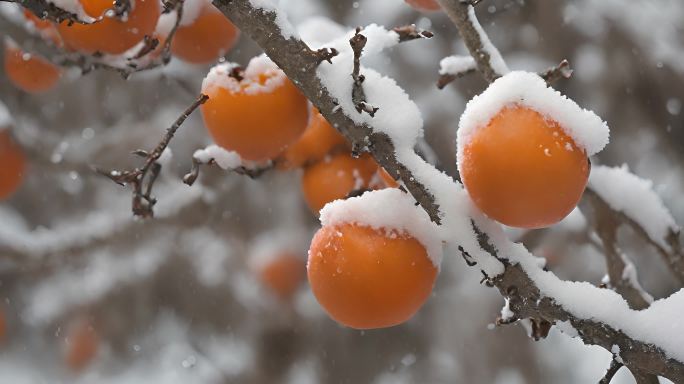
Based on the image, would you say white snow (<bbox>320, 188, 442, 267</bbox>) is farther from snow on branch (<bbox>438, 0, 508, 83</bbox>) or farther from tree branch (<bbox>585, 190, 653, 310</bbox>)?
tree branch (<bbox>585, 190, 653, 310</bbox>)

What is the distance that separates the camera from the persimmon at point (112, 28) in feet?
3.26

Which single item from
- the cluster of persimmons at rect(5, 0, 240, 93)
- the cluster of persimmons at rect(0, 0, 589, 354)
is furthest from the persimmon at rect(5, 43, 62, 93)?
the cluster of persimmons at rect(0, 0, 589, 354)

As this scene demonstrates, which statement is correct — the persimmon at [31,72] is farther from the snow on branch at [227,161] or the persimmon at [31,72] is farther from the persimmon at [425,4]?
the persimmon at [425,4]

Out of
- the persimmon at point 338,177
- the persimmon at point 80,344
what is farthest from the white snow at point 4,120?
the persimmon at point 80,344

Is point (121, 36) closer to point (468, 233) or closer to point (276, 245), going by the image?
point (468, 233)

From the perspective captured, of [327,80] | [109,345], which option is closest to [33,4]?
[327,80]

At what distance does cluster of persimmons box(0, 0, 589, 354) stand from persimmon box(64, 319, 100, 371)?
2635 millimetres

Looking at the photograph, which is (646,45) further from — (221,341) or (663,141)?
(221,341)

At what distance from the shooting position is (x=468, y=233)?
2.57ft

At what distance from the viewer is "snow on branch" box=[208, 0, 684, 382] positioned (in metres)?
0.75

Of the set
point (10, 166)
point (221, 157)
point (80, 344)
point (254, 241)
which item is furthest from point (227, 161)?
point (80, 344)

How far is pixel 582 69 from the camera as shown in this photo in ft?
9.54

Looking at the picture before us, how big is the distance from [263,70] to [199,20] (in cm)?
28

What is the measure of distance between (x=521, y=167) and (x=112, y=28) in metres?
0.61
